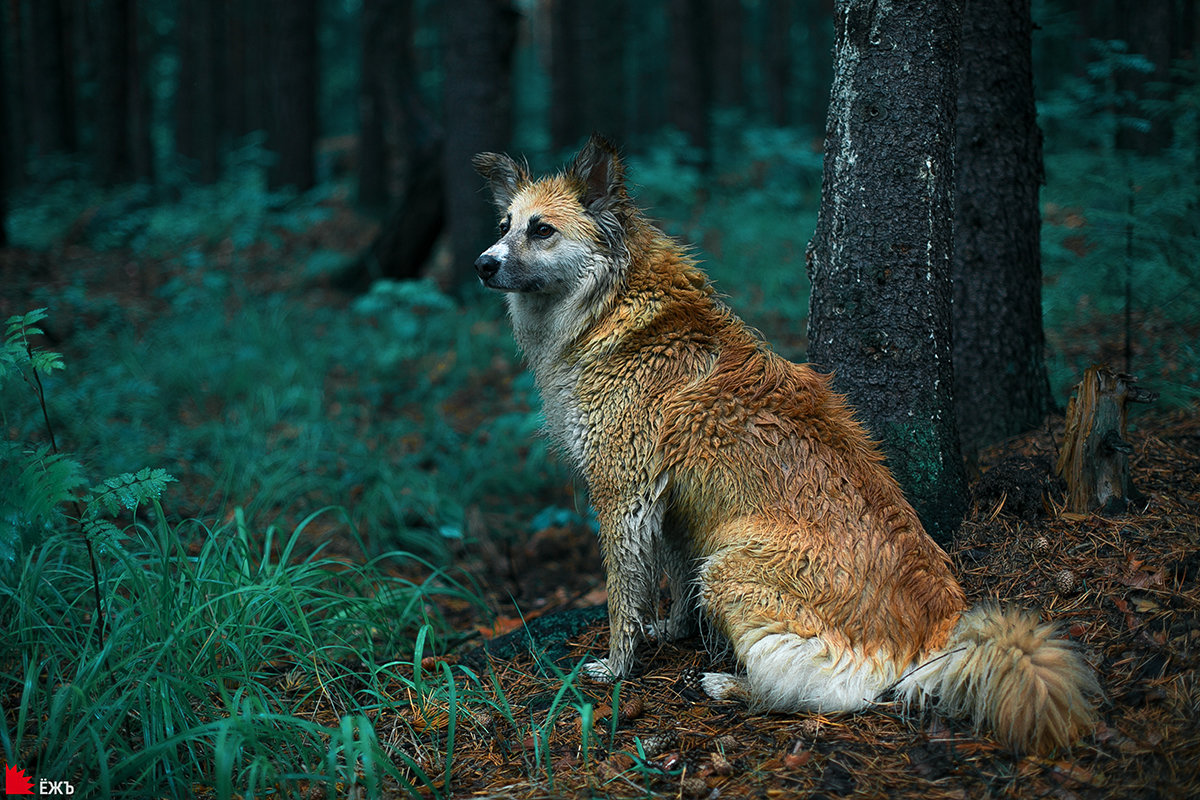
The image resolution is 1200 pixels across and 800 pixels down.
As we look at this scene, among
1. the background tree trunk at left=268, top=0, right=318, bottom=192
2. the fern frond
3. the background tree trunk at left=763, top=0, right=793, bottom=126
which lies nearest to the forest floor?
the fern frond

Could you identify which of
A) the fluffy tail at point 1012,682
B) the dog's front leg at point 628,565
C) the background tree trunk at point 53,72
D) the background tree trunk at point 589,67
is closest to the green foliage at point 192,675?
the dog's front leg at point 628,565

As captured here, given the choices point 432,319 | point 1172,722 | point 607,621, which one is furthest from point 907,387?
point 432,319

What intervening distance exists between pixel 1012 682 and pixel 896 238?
201cm

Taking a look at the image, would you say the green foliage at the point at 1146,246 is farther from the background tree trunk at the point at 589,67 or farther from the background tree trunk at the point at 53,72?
the background tree trunk at the point at 53,72

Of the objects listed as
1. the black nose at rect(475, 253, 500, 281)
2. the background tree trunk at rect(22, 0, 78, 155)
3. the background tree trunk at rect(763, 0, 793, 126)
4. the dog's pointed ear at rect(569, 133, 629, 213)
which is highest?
the background tree trunk at rect(763, 0, 793, 126)

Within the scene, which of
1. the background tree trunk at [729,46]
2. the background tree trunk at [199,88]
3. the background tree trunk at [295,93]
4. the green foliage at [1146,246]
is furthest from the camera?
the background tree trunk at [729,46]

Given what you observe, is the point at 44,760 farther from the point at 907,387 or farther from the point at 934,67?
the point at 934,67

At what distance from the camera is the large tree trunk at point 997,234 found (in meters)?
4.29

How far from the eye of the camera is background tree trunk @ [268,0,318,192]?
16031 mm

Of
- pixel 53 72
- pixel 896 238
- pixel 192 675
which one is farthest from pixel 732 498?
pixel 53 72

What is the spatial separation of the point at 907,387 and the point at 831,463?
0.77 metres

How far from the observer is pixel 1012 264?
4.41 m

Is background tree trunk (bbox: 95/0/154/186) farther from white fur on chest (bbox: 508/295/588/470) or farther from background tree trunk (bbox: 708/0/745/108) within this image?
white fur on chest (bbox: 508/295/588/470)

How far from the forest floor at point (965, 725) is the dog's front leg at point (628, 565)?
0.43 ft
